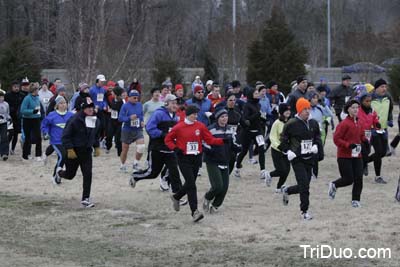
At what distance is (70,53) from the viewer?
1326 inches

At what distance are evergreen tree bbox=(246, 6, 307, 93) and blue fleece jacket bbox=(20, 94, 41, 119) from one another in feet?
66.8

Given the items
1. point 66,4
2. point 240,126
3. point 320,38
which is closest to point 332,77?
point 320,38

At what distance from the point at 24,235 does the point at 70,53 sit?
22628mm

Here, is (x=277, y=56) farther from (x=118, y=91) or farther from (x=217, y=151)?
(x=217, y=151)

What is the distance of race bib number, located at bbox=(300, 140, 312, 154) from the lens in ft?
40.1

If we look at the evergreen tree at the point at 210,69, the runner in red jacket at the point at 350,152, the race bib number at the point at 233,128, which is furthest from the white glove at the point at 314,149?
the evergreen tree at the point at 210,69

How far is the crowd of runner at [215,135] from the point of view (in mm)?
12273

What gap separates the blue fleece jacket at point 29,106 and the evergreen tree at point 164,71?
22617mm

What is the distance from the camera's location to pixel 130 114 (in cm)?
1738

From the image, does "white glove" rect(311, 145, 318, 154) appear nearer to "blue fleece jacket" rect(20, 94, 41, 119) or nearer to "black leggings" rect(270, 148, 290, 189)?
"black leggings" rect(270, 148, 290, 189)

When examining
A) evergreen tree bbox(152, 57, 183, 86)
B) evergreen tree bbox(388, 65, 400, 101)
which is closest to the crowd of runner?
evergreen tree bbox(388, 65, 400, 101)

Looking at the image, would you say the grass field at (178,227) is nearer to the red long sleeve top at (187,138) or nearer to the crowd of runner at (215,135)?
the crowd of runner at (215,135)

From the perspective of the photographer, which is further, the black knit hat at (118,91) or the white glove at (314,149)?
the black knit hat at (118,91)

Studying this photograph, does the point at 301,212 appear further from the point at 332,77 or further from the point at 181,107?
the point at 332,77
